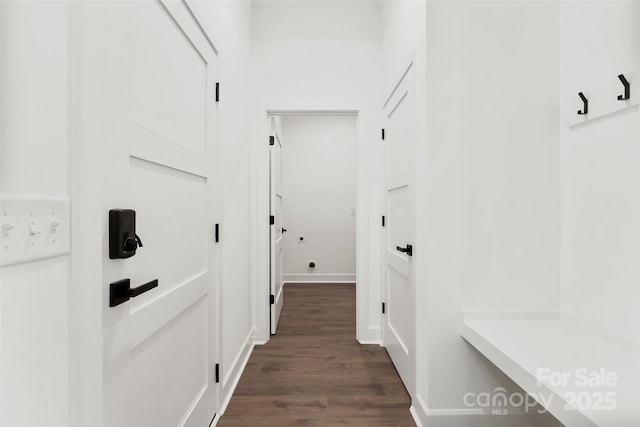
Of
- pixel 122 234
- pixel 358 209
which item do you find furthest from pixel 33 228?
pixel 358 209

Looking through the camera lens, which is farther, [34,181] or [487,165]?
[487,165]

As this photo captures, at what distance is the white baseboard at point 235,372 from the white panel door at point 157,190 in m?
0.14

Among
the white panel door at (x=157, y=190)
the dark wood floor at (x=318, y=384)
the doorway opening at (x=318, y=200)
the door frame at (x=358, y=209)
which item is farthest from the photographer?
the doorway opening at (x=318, y=200)

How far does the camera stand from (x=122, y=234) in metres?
0.89

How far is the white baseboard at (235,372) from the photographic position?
184 cm

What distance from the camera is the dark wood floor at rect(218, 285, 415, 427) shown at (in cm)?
176

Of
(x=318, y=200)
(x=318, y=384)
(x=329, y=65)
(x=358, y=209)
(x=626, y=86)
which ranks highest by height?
(x=329, y=65)

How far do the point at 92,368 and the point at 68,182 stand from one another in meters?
0.44

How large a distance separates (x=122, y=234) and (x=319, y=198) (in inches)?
166

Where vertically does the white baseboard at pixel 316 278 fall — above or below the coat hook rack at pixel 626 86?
below

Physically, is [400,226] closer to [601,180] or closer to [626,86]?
[601,180]

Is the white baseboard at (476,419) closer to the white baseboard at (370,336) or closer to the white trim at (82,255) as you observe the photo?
the white baseboard at (370,336)

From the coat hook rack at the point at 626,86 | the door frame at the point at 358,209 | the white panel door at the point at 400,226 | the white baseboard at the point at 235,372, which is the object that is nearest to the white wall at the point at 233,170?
the white baseboard at the point at 235,372

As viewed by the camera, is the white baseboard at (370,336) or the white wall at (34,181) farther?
the white baseboard at (370,336)
